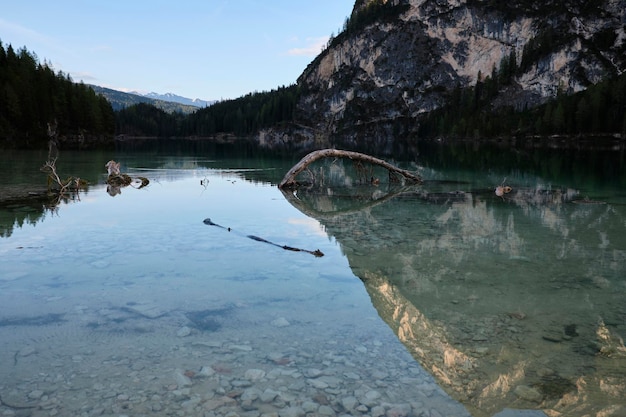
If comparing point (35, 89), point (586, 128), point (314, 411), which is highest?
point (35, 89)

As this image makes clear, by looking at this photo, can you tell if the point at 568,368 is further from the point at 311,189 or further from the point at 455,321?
the point at 311,189

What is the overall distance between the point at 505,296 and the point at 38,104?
5477 inches

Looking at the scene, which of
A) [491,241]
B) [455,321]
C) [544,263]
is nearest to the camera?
[455,321]

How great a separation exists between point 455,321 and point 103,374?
19.2 ft

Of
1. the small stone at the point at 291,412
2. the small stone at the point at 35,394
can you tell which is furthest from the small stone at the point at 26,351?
the small stone at the point at 291,412

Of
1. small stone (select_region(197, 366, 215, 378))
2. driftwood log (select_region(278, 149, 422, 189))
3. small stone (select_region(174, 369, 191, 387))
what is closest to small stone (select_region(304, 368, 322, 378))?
small stone (select_region(197, 366, 215, 378))

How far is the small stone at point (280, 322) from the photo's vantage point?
7954mm

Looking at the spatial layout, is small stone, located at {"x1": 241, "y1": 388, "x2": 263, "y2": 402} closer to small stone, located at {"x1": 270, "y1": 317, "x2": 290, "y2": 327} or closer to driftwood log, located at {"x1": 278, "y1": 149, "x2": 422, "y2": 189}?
small stone, located at {"x1": 270, "y1": 317, "x2": 290, "y2": 327}

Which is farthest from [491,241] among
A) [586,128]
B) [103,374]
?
[586,128]

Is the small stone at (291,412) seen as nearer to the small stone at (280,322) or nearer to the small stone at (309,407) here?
the small stone at (309,407)

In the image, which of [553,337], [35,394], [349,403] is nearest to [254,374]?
[349,403]

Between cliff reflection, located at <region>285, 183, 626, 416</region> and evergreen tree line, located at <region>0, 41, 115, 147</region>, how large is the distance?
337ft

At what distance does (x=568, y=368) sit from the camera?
650 centimetres

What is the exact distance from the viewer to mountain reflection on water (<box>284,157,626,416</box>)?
243 inches
